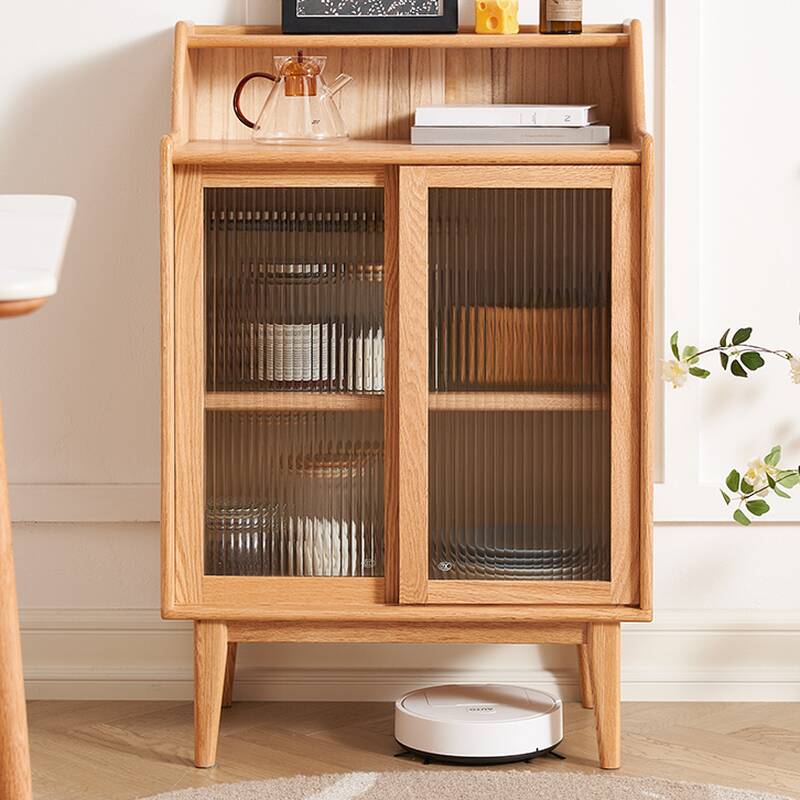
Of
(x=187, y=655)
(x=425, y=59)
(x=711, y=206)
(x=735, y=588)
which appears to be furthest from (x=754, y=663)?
(x=425, y=59)

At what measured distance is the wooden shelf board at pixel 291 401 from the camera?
6.91ft

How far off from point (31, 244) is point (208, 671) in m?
1.24

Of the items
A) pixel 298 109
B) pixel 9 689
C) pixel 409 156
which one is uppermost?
pixel 298 109

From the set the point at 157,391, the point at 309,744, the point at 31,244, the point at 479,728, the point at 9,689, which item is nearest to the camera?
the point at 31,244

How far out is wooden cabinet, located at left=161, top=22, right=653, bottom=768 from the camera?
2.05m

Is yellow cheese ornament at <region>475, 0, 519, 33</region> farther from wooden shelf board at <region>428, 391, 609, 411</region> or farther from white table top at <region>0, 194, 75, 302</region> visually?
white table top at <region>0, 194, 75, 302</region>

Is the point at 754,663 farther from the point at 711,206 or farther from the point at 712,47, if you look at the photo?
the point at 712,47

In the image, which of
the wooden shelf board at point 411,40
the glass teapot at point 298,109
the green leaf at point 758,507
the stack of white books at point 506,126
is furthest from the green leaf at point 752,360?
the glass teapot at point 298,109

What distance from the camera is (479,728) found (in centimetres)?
210

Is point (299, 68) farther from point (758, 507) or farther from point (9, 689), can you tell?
point (9, 689)

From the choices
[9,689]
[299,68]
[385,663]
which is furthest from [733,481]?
[9,689]

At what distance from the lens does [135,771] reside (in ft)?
6.98

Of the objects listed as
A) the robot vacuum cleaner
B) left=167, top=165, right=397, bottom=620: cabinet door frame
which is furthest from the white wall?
left=167, top=165, right=397, bottom=620: cabinet door frame

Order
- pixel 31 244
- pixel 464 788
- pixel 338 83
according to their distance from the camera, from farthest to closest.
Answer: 1. pixel 338 83
2. pixel 464 788
3. pixel 31 244
